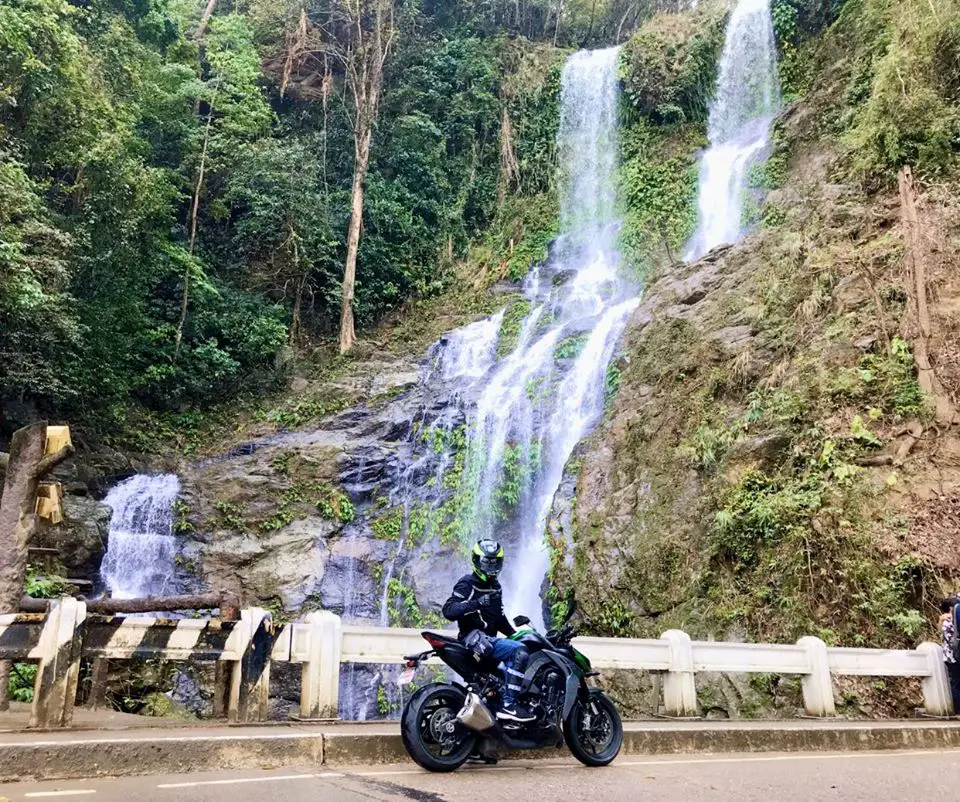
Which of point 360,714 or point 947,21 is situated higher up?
point 947,21

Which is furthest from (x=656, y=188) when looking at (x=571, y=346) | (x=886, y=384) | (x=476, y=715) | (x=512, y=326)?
(x=476, y=715)

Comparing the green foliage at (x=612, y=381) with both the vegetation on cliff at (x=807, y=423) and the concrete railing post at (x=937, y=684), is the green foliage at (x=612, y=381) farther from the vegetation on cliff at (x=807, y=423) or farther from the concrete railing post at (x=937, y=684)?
the concrete railing post at (x=937, y=684)

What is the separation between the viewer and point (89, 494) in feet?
58.2

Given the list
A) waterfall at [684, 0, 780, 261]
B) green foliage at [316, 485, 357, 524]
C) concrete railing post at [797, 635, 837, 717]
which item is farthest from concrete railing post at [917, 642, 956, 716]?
waterfall at [684, 0, 780, 261]

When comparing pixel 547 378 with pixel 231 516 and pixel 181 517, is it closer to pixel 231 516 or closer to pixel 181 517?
pixel 231 516

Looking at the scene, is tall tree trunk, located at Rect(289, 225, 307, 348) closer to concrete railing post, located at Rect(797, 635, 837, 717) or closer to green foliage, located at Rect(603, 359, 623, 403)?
green foliage, located at Rect(603, 359, 623, 403)

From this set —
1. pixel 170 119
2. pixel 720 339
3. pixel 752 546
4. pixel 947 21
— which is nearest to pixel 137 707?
pixel 752 546

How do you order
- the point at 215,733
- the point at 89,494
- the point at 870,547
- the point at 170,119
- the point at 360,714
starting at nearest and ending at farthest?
the point at 215,733, the point at 870,547, the point at 360,714, the point at 89,494, the point at 170,119

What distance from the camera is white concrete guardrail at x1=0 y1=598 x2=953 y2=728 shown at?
552cm

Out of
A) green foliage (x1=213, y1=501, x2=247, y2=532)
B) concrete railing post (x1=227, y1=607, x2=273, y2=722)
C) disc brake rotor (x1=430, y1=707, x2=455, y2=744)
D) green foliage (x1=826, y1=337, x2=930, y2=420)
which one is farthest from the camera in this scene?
green foliage (x1=213, y1=501, x2=247, y2=532)

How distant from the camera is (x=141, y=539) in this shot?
1677 cm

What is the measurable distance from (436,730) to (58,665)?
2869 mm

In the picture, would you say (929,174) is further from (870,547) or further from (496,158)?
(496,158)

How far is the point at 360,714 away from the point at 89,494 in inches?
353
